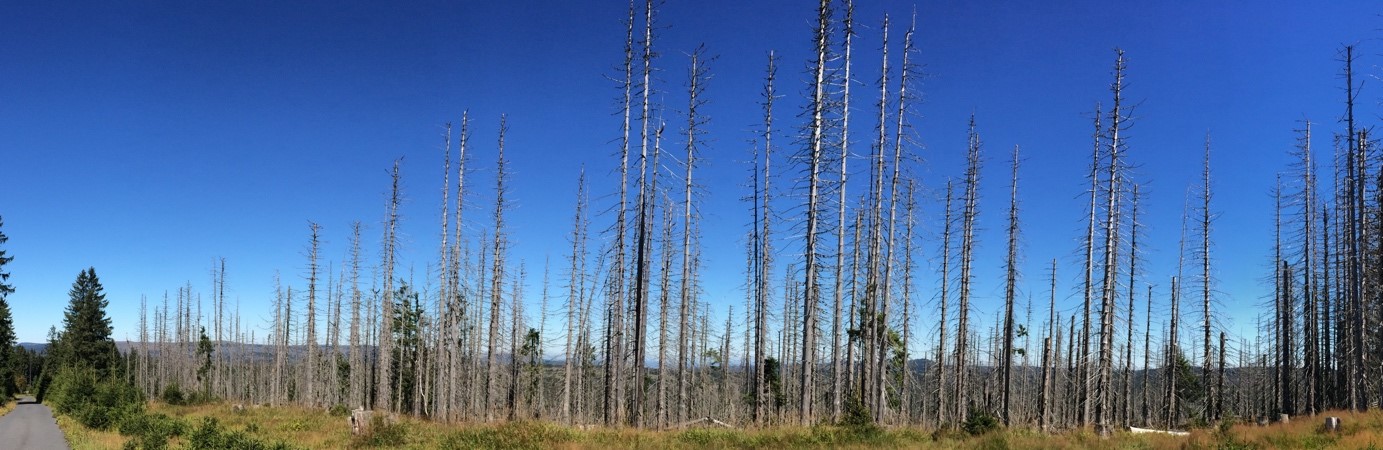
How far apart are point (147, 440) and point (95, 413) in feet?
44.8

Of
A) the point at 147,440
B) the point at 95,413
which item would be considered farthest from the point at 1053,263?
the point at 95,413

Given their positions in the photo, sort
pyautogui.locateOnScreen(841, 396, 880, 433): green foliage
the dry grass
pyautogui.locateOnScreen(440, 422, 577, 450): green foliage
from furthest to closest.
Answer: the dry grass < pyautogui.locateOnScreen(841, 396, 880, 433): green foliage < pyautogui.locateOnScreen(440, 422, 577, 450): green foliage

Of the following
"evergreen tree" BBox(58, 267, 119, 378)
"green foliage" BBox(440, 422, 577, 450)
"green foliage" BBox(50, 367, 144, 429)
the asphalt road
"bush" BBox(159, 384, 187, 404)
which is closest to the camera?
"green foliage" BBox(440, 422, 577, 450)

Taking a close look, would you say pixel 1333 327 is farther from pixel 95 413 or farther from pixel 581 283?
pixel 95 413

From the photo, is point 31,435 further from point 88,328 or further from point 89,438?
point 88,328

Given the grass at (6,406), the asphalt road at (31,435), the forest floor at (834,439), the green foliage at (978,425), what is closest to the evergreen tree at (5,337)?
the grass at (6,406)

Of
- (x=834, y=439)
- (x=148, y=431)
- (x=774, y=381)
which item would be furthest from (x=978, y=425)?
(x=774, y=381)

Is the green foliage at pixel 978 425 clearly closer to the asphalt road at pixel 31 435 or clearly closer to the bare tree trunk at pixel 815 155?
the bare tree trunk at pixel 815 155

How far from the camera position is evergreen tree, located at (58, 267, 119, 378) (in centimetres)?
6550

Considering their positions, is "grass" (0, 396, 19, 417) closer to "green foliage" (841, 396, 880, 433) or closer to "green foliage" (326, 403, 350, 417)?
"green foliage" (326, 403, 350, 417)

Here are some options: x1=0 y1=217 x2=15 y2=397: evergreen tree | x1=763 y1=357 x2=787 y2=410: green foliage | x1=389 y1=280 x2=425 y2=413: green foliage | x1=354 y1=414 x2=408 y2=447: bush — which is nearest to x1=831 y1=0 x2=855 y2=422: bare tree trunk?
x1=354 y1=414 x2=408 y2=447: bush

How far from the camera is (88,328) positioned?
6631cm

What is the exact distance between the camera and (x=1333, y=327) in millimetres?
37438

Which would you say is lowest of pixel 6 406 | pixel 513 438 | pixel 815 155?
pixel 6 406
